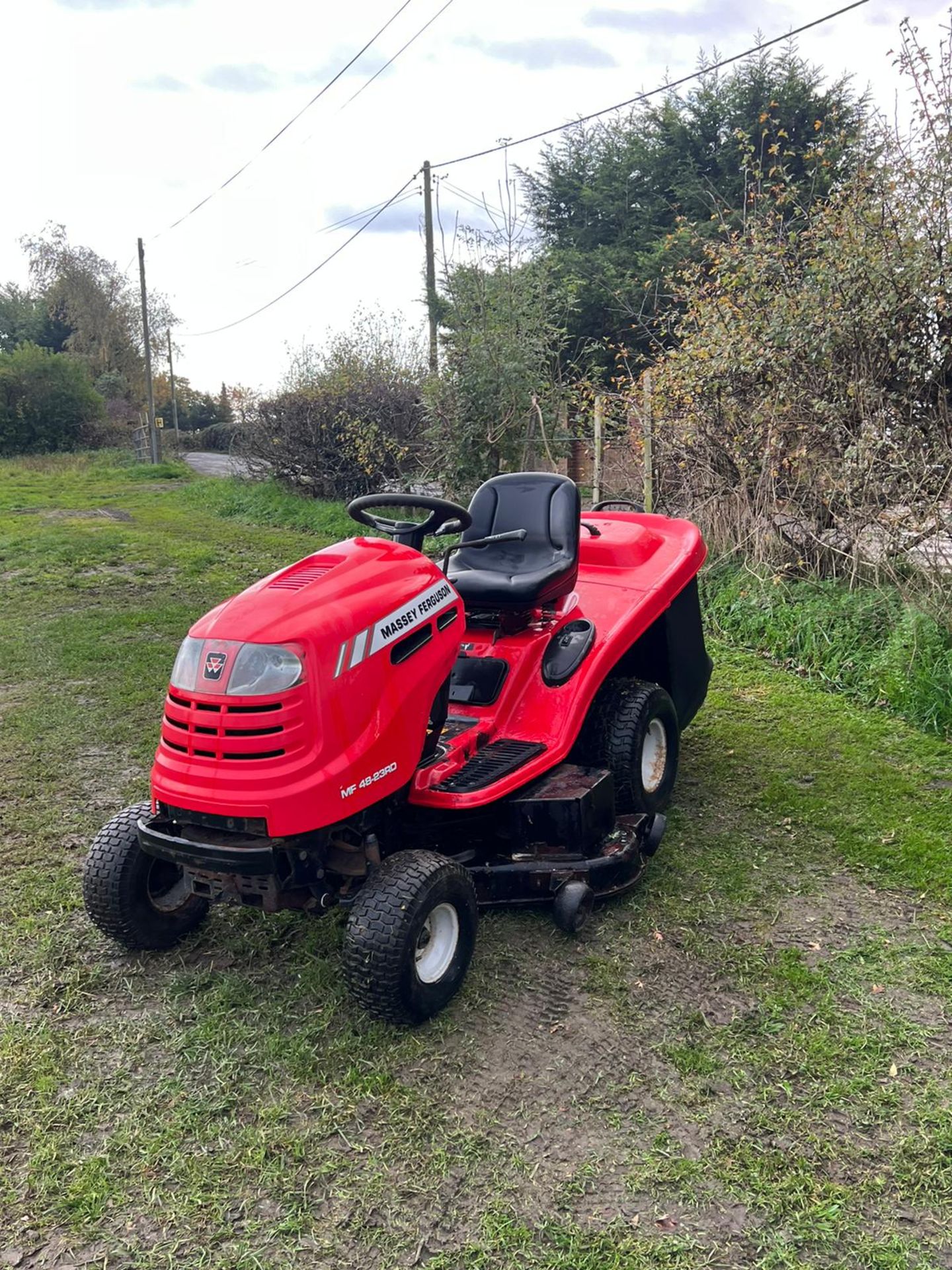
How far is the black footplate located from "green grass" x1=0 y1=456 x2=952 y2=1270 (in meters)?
0.53

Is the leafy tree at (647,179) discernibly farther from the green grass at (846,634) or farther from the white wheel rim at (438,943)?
the white wheel rim at (438,943)

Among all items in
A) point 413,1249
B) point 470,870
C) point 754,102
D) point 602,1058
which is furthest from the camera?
point 754,102

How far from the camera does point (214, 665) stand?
2.46 m

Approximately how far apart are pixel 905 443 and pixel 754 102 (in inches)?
622

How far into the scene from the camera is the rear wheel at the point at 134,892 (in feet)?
9.05

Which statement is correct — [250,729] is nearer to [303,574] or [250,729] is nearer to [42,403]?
[303,574]

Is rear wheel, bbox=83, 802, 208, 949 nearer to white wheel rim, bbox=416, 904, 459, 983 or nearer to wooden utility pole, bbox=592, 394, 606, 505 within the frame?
white wheel rim, bbox=416, 904, 459, 983

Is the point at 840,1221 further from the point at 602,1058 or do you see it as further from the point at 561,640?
the point at 561,640

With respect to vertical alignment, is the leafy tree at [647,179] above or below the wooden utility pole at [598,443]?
above

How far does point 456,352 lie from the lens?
363 inches

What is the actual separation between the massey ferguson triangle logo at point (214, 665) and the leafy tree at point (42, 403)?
32962 mm

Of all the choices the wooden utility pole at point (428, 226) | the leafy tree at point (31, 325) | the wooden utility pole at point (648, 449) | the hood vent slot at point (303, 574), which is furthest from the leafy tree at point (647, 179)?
the leafy tree at point (31, 325)

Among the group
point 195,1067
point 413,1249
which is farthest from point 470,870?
point 413,1249

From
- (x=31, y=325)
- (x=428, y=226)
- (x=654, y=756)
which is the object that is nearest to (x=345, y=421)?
(x=428, y=226)
